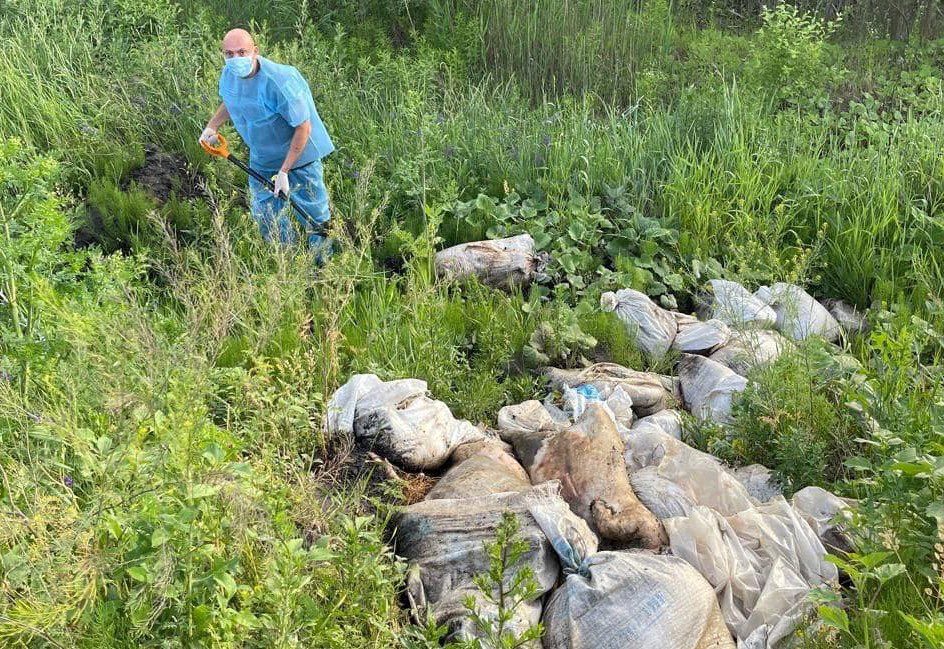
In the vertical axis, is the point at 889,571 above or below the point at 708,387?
above

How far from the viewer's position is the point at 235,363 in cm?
433

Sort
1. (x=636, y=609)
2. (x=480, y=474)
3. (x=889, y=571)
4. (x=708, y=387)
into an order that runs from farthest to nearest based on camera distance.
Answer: (x=708, y=387) < (x=480, y=474) < (x=636, y=609) < (x=889, y=571)

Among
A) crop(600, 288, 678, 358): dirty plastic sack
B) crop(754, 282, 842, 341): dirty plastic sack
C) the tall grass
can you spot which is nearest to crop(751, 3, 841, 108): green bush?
the tall grass

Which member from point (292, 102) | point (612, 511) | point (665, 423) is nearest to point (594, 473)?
point (612, 511)

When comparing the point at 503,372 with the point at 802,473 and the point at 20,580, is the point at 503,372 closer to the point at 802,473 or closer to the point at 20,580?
the point at 802,473

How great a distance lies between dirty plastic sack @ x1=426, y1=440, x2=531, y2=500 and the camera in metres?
3.33

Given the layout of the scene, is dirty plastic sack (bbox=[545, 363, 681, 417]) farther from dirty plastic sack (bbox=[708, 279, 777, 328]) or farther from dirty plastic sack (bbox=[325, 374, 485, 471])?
dirty plastic sack (bbox=[325, 374, 485, 471])

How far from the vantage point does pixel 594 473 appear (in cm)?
340

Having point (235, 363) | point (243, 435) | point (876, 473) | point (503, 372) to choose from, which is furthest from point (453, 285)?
point (876, 473)

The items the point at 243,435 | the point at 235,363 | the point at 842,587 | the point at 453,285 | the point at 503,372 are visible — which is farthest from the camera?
the point at 453,285

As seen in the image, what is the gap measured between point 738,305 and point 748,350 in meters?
0.64

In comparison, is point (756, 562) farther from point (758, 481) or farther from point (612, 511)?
point (758, 481)

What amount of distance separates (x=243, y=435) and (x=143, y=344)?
65 cm

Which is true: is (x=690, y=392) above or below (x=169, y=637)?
below
